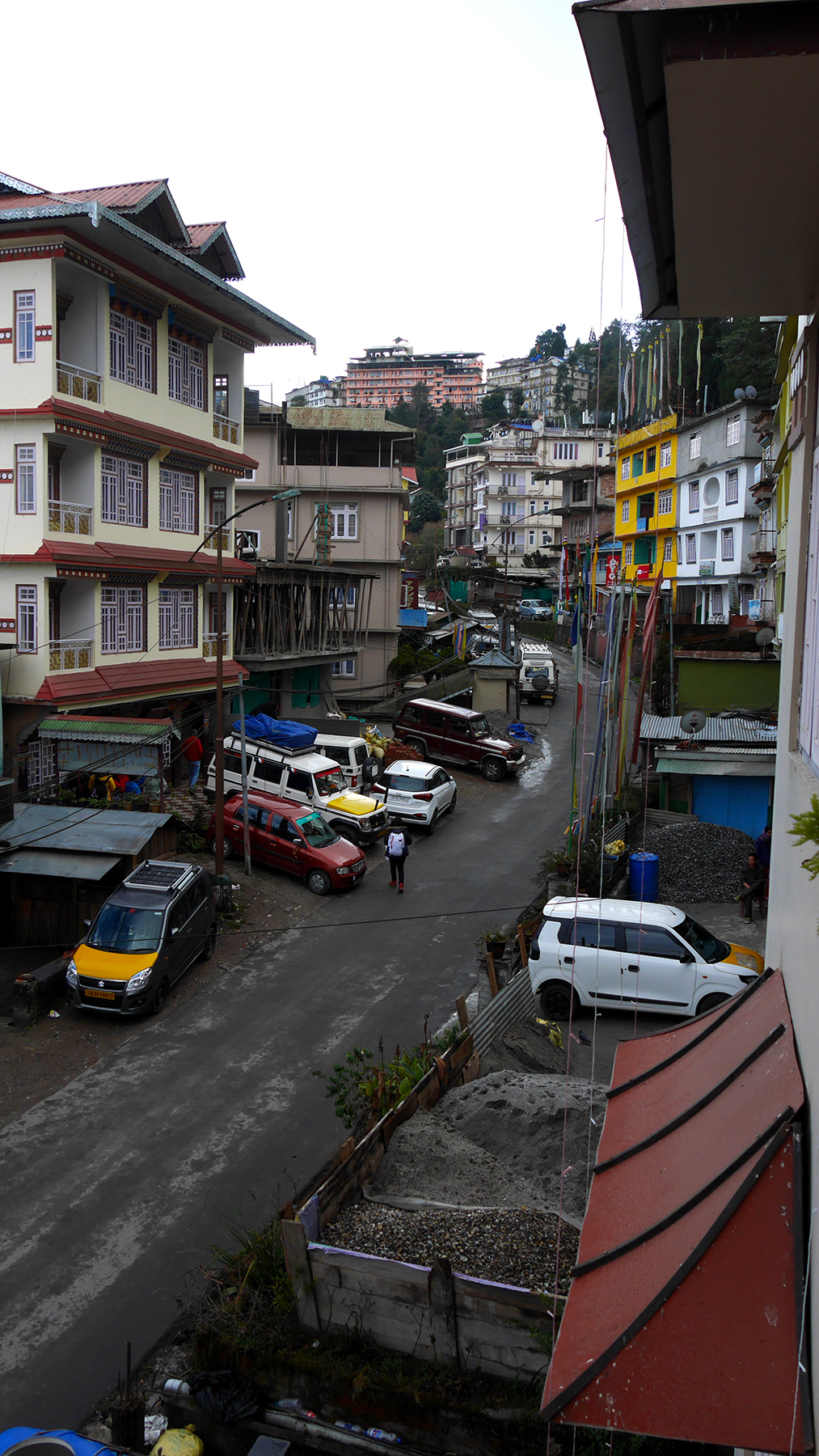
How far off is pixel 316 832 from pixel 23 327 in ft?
39.0

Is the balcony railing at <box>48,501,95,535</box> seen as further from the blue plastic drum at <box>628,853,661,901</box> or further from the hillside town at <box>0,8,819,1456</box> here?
the blue plastic drum at <box>628,853,661,901</box>

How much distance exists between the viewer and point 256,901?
18.9 metres

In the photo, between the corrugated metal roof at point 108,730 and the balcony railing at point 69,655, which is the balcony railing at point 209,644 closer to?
the balcony railing at point 69,655

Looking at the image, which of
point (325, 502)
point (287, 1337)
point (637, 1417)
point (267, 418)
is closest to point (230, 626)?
point (325, 502)

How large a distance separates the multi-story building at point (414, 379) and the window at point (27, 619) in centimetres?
16415

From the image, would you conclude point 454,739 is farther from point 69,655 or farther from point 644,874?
point 644,874

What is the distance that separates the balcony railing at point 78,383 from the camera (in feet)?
63.0

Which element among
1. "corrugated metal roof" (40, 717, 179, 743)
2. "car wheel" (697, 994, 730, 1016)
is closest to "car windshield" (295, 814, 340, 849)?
"corrugated metal roof" (40, 717, 179, 743)

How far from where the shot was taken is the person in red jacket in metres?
23.3

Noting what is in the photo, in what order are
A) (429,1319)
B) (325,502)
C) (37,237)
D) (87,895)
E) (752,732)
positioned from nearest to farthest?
1. (429,1319)
2. (87,895)
3. (37,237)
4. (752,732)
5. (325,502)

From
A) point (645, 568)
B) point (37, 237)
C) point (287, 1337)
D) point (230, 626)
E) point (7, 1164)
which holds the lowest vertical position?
point (7, 1164)

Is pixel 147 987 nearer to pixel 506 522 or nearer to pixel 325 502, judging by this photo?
pixel 325 502

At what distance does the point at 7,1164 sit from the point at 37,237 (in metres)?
16.9

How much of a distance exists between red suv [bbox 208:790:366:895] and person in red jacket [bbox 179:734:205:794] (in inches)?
109
